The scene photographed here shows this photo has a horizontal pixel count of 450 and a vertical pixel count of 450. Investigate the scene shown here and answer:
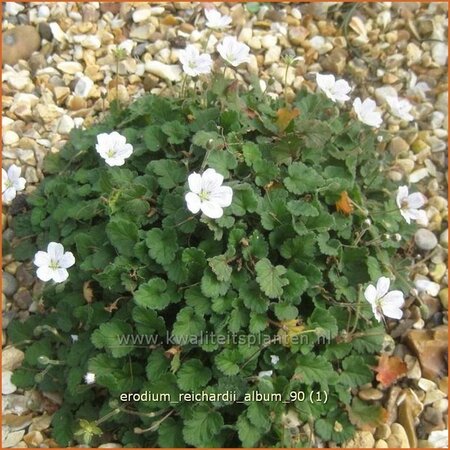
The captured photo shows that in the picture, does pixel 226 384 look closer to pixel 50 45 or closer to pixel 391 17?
pixel 50 45

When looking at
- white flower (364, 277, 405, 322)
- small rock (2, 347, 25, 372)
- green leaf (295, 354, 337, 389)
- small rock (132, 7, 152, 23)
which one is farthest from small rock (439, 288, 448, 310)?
small rock (132, 7, 152, 23)

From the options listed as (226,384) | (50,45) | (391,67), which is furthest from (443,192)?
(50,45)

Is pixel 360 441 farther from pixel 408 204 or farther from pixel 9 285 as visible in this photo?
pixel 9 285

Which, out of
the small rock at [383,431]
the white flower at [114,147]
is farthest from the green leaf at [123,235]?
the small rock at [383,431]

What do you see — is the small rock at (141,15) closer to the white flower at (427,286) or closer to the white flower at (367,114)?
the white flower at (367,114)

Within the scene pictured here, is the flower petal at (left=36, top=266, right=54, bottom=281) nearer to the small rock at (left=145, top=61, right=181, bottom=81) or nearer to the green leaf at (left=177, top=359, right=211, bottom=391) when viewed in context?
the green leaf at (left=177, top=359, right=211, bottom=391)

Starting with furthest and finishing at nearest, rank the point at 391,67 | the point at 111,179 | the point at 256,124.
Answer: the point at 391,67, the point at 256,124, the point at 111,179
